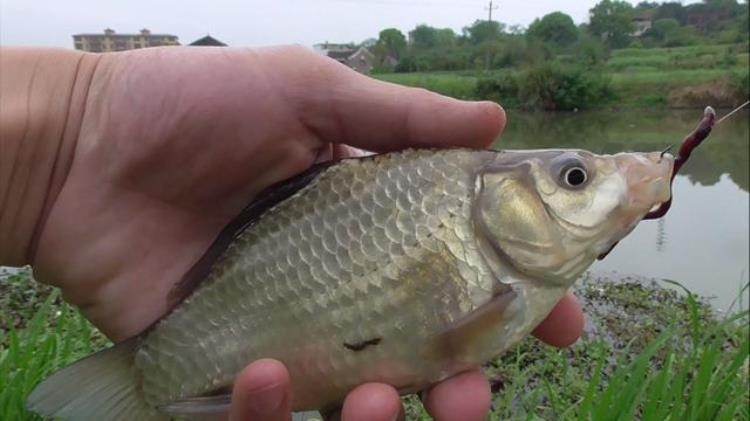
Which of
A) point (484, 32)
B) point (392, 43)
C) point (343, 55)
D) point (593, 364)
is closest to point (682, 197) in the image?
point (343, 55)

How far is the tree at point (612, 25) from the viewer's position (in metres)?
29.3

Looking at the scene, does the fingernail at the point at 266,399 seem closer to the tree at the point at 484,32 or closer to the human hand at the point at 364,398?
the human hand at the point at 364,398

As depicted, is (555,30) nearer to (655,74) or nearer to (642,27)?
(642,27)

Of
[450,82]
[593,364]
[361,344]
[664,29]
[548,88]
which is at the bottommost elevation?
[548,88]

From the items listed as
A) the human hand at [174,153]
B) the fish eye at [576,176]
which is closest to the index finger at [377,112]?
the human hand at [174,153]

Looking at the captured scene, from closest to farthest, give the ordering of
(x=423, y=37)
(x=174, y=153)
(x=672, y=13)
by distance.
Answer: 1. (x=174, y=153)
2. (x=672, y=13)
3. (x=423, y=37)

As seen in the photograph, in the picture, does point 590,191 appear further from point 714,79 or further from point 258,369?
point 714,79

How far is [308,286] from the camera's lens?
1298 millimetres

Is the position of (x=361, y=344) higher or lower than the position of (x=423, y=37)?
higher

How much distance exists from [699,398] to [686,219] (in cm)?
861

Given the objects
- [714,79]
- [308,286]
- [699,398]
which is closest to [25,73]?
[308,286]

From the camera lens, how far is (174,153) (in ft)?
5.60

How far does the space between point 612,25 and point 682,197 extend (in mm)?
22112

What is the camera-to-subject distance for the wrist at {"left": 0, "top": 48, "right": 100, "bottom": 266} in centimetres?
176
